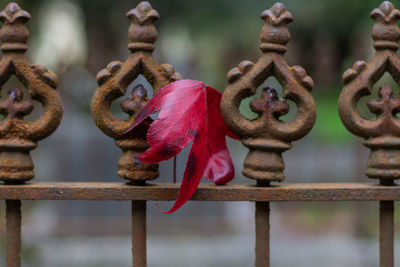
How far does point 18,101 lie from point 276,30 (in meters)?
0.51

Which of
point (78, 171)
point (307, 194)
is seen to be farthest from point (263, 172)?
point (78, 171)

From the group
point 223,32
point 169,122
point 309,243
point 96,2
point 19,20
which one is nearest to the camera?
point 169,122

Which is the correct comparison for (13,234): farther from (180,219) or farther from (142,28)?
(180,219)

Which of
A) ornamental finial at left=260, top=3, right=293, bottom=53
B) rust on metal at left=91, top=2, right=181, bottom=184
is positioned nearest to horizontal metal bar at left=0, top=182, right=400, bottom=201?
rust on metal at left=91, top=2, right=181, bottom=184

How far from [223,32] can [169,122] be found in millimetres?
8731

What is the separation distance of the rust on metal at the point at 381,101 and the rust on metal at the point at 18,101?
0.56 metres

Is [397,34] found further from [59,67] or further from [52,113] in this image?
[59,67]

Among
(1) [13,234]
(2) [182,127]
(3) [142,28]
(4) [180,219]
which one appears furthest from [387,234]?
(4) [180,219]

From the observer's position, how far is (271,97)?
97 centimetres

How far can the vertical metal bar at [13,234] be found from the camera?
103 cm

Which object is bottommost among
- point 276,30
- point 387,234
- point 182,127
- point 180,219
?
point 180,219

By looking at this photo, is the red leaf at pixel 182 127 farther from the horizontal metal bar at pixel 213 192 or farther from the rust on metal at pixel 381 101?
the rust on metal at pixel 381 101

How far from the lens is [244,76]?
38.7 inches

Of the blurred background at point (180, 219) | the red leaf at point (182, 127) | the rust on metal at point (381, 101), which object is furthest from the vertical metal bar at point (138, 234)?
the blurred background at point (180, 219)
